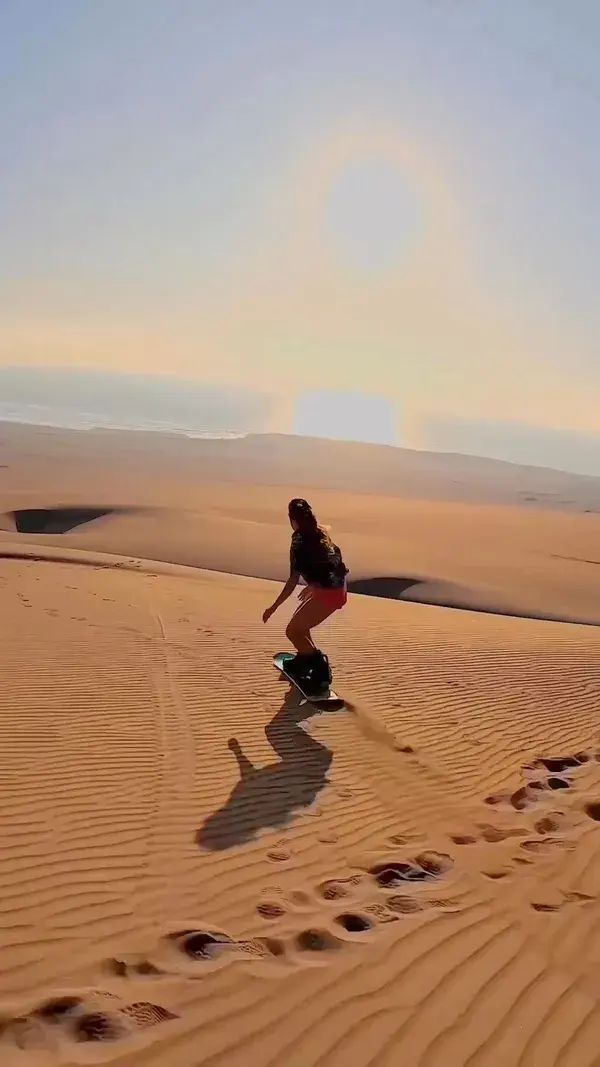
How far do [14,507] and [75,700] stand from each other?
2842 centimetres

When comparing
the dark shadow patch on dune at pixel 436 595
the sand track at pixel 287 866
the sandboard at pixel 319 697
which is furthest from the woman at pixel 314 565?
the dark shadow patch on dune at pixel 436 595

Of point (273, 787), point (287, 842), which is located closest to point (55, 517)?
point (273, 787)

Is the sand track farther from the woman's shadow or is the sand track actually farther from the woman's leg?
the woman's leg

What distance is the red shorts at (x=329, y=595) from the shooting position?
7344 mm

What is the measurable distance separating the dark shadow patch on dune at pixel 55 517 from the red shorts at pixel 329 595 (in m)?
25.1

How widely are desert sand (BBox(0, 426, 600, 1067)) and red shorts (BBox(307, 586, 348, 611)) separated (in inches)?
46.6

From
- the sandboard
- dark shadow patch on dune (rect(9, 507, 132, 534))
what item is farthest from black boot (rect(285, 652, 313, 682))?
dark shadow patch on dune (rect(9, 507, 132, 534))

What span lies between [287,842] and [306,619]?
292 cm

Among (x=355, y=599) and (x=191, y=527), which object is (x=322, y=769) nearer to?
(x=355, y=599)

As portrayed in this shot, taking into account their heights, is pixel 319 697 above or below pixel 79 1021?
above

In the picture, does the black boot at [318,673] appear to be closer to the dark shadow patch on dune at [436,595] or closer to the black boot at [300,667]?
the black boot at [300,667]

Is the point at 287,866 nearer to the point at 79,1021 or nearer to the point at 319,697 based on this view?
the point at 79,1021

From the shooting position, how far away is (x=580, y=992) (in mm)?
3447

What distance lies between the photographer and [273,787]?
5.84 m
